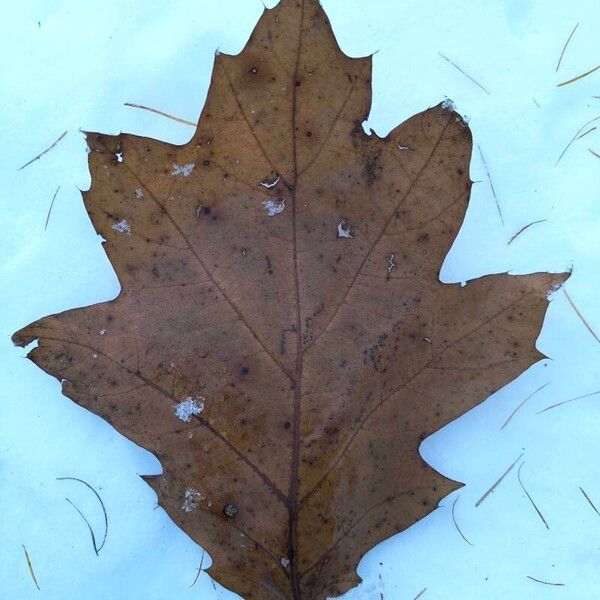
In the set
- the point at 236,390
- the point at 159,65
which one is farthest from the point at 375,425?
the point at 159,65

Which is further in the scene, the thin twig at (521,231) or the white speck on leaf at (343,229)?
the thin twig at (521,231)

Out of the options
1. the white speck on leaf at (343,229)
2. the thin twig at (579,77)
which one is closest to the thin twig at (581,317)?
the thin twig at (579,77)

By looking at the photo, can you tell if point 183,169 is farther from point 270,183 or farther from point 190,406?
point 190,406

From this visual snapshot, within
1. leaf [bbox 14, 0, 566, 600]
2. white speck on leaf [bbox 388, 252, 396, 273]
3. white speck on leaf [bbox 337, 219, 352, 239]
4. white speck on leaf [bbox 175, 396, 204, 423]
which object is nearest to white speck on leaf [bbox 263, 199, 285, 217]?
leaf [bbox 14, 0, 566, 600]

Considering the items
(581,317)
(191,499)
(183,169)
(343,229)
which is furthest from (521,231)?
(191,499)

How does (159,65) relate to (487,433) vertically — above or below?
above

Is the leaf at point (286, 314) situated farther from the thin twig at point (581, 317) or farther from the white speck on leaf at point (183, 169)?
the thin twig at point (581, 317)

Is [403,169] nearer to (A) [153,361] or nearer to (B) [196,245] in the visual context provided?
(B) [196,245]
